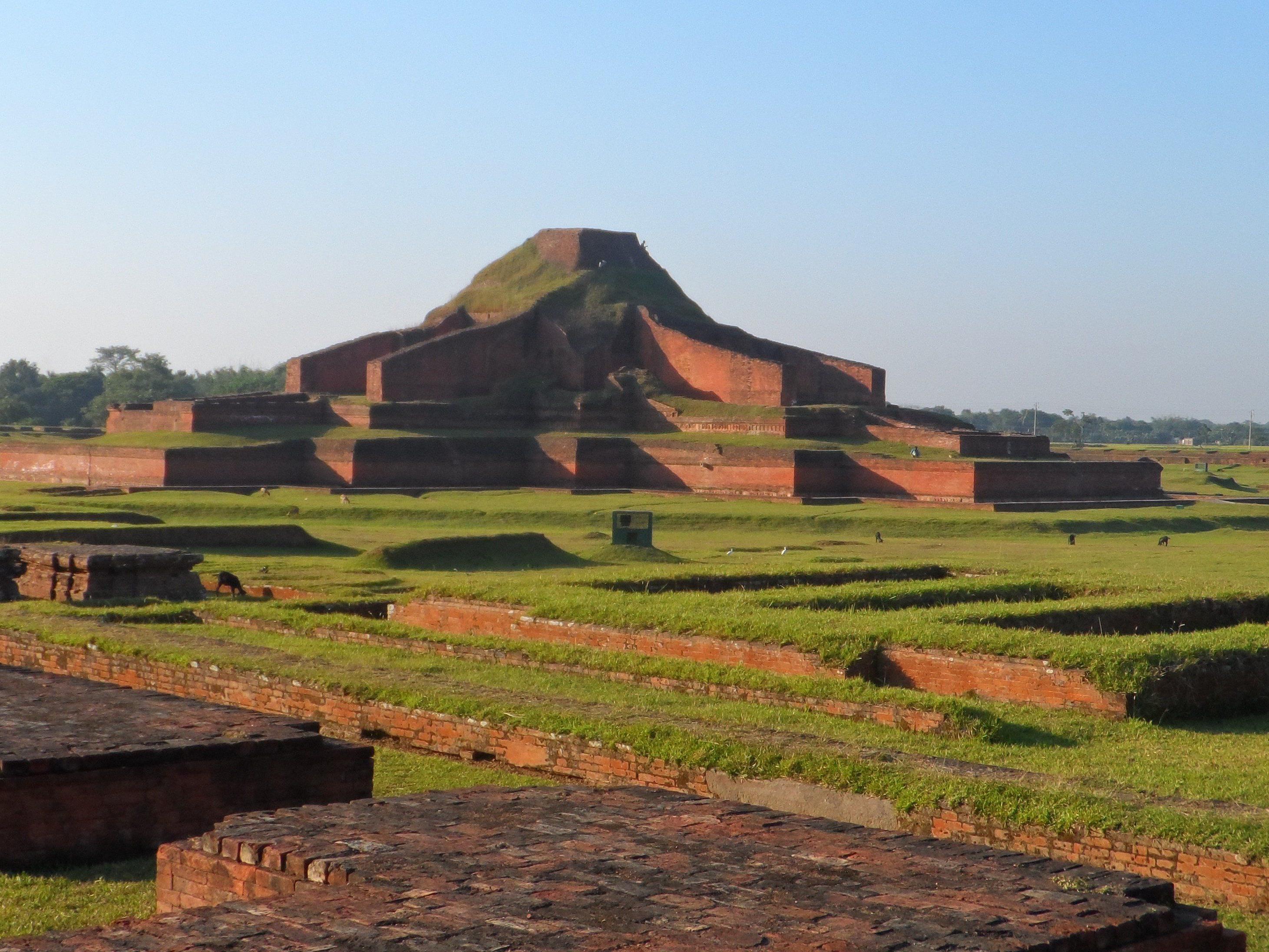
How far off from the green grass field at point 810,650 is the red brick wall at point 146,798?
6.0 inches

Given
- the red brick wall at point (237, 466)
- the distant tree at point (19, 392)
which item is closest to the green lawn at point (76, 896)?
the red brick wall at point (237, 466)

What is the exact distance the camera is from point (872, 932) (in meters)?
2.56

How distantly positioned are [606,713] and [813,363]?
2345 cm

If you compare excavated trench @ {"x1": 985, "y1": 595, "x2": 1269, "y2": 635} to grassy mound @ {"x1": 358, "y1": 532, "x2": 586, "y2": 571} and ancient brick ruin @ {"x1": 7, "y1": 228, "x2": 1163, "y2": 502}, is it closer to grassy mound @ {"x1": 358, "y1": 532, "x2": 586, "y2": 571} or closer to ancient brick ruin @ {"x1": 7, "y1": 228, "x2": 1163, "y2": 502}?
grassy mound @ {"x1": 358, "y1": 532, "x2": 586, "y2": 571}

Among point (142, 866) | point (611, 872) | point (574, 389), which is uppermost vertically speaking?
point (574, 389)

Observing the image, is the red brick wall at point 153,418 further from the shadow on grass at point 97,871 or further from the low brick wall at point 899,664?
the shadow on grass at point 97,871

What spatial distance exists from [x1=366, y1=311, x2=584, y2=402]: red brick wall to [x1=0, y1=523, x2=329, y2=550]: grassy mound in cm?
1116

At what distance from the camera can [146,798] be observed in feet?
13.8

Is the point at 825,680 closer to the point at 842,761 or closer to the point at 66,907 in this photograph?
the point at 842,761

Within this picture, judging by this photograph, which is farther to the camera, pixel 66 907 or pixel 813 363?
pixel 813 363

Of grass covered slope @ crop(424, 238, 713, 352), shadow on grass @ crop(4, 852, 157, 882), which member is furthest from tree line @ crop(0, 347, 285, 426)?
shadow on grass @ crop(4, 852, 157, 882)

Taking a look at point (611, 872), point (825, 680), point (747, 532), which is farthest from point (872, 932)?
point (747, 532)

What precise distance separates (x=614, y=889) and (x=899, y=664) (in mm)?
4346

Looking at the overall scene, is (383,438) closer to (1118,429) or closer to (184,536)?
(184,536)
